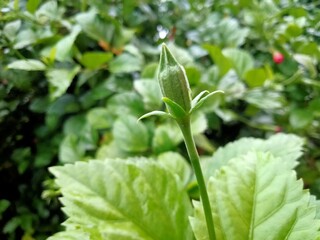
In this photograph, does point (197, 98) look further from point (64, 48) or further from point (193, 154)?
point (64, 48)

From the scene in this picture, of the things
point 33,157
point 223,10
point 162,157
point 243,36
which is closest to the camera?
point 162,157

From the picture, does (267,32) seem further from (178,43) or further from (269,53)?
(178,43)

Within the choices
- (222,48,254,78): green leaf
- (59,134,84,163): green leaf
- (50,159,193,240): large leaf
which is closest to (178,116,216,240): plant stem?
(50,159,193,240): large leaf

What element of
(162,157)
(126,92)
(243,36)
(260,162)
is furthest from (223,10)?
(260,162)

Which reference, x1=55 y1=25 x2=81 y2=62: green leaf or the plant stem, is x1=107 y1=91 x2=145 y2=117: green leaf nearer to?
x1=55 y1=25 x2=81 y2=62: green leaf

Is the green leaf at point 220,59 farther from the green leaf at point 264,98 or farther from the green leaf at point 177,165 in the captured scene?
the green leaf at point 177,165

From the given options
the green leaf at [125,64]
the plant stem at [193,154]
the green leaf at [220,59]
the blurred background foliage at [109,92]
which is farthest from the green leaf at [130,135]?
the plant stem at [193,154]
